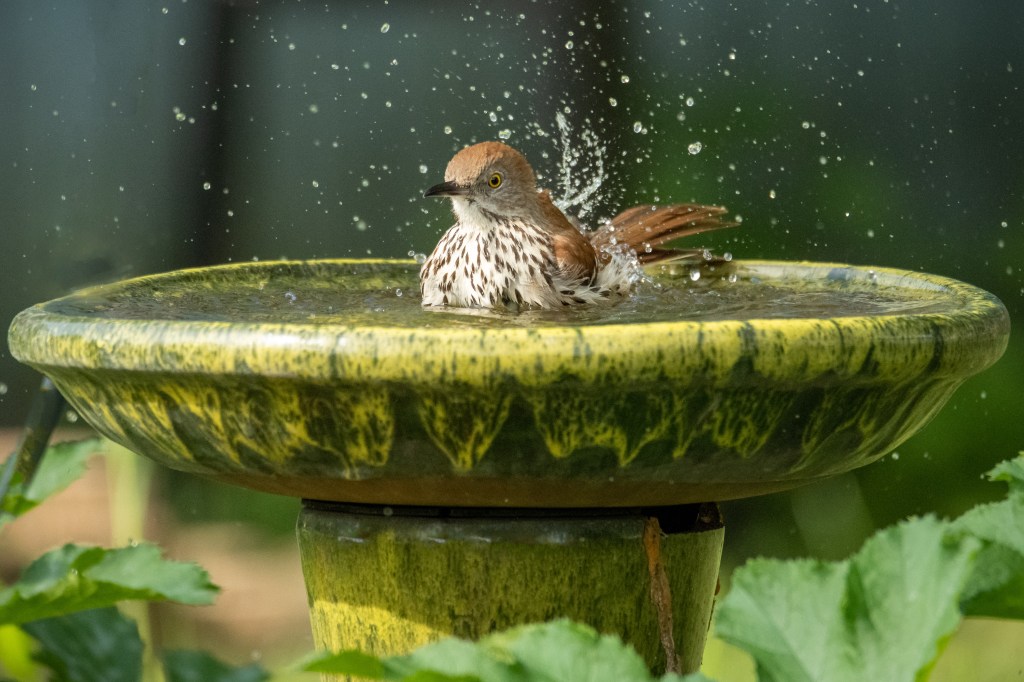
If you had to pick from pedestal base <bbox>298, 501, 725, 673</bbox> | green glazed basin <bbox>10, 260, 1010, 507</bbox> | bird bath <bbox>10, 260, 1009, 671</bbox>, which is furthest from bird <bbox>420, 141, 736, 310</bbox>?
green glazed basin <bbox>10, 260, 1010, 507</bbox>

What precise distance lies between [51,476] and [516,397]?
0.65 m

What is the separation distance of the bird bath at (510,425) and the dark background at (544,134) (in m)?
2.81

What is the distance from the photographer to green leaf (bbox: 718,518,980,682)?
129 cm

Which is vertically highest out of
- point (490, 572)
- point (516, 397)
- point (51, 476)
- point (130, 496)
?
point (516, 397)

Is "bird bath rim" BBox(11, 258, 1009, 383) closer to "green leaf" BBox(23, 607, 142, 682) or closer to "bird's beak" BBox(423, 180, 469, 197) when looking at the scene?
"green leaf" BBox(23, 607, 142, 682)

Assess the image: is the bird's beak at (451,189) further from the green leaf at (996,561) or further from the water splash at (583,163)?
the green leaf at (996,561)

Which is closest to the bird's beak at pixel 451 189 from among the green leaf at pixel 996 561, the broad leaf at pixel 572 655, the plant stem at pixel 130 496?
the green leaf at pixel 996 561

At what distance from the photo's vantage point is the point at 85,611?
4.78 feet

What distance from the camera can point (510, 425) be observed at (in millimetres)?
1625

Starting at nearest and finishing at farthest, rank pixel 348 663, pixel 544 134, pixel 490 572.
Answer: pixel 348 663 < pixel 490 572 < pixel 544 134

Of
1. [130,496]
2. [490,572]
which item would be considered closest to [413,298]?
[490,572]

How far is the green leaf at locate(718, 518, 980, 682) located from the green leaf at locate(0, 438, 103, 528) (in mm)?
885

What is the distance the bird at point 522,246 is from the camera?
286 cm

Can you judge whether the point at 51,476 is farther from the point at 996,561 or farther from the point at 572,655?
the point at 996,561
